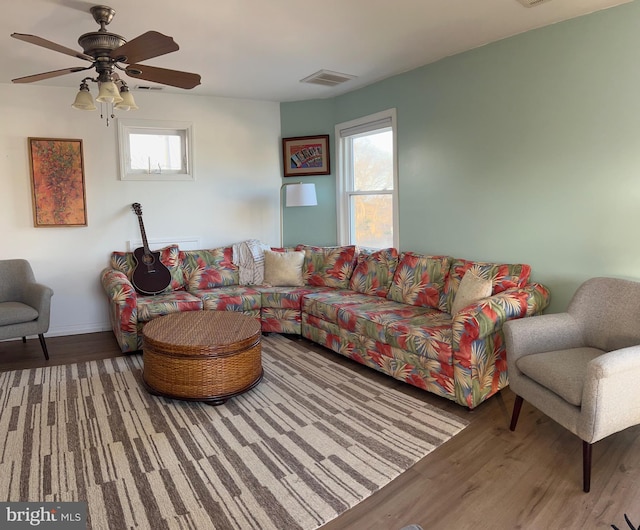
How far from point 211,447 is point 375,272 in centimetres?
227

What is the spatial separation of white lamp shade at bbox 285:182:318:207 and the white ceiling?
116 centimetres

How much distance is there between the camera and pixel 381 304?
3.79 metres

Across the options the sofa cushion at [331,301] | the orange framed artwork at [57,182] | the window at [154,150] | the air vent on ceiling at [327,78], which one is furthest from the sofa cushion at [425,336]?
the orange framed artwork at [57,182]

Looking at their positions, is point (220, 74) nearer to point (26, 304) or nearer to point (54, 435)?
point (26, 304)

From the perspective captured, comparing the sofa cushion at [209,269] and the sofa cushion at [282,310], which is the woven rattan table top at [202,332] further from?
the sofa cushion at [209,269]

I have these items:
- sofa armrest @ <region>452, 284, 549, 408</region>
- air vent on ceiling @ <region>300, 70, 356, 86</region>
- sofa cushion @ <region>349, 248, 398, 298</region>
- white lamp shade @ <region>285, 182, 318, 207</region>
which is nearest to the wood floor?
sofa armrest @ <region>452, 284, 549, 408</region>

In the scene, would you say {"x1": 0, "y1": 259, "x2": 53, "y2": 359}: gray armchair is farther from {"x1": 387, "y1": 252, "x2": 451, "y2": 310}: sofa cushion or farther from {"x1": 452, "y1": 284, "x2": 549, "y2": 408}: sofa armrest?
{"x1": 452, "y1": 284, "x2": 549, "y2": 408}: sofa armrest

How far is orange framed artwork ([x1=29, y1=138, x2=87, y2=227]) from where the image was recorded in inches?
170

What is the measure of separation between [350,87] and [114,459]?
3.89 meters

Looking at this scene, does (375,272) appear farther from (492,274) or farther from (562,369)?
(562,369)

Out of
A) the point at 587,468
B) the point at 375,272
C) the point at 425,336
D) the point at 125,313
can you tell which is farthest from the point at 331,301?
the point at 587,468

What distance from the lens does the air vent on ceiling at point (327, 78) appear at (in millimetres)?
4086

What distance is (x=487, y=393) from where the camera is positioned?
285 centimetres

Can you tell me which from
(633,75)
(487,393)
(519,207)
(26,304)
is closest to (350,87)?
(519,207)
